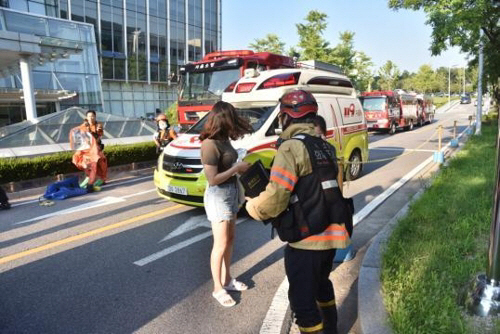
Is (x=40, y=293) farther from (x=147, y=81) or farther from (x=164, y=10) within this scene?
(x=164, y=10)

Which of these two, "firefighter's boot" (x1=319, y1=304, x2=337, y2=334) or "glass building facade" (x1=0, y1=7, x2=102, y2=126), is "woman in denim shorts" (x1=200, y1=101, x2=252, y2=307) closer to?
"firefighter's boot" (x1=319, y1=304, x2=337, y2=334)

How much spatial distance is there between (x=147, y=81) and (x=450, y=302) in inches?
1490

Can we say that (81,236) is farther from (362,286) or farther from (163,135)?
(163,135)

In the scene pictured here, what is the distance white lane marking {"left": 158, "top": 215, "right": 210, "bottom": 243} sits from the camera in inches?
216

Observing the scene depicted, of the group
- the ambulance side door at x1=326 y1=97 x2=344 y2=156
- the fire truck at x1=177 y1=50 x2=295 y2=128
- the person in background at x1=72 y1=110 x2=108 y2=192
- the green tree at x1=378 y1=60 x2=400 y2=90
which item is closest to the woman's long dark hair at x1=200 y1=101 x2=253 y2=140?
the ambulance side door at x1=326 y1=97 x2=344 y2=156

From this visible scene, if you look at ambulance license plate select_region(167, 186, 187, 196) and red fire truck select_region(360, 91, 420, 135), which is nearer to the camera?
ambulance license plate select_region(167, 186, 187, 196)

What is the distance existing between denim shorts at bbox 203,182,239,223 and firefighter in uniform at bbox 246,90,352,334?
2.96ft

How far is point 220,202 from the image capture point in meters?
3.44

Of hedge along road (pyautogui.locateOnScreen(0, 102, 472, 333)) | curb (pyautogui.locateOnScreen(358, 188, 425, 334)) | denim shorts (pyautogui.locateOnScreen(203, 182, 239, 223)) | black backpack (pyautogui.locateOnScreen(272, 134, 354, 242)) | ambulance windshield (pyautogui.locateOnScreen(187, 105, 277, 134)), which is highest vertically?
ambulance windshield (pyautogui.locateOnScreen(187, 105, 277, 134))

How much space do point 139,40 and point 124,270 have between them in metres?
36.4

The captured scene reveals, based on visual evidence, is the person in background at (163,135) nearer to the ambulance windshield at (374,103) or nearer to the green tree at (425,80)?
the ambulance windshield at (374,103)

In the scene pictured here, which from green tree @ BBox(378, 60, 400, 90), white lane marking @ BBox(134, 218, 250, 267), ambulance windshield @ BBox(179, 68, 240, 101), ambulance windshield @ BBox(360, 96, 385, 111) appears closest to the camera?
white lane marking @ BBox(134, 218, 250, 267)

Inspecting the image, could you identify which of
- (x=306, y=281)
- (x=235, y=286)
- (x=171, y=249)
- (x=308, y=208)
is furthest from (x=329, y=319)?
(x=171, y=249)

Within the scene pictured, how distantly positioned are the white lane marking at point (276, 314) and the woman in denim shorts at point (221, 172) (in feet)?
1.22
